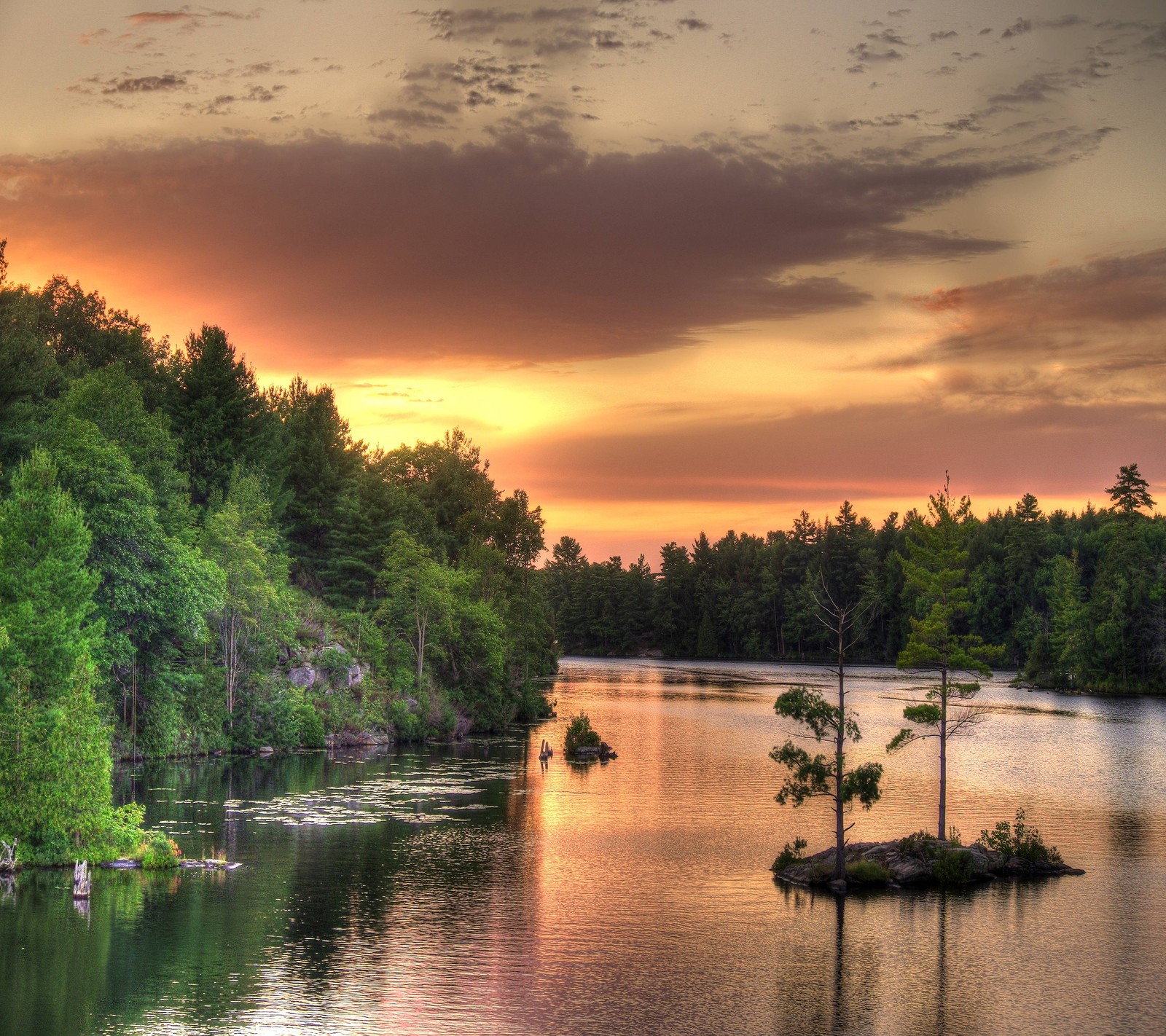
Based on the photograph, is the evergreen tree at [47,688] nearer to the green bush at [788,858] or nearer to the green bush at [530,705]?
the green bush at [788,858]

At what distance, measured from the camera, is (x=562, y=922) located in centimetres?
4178

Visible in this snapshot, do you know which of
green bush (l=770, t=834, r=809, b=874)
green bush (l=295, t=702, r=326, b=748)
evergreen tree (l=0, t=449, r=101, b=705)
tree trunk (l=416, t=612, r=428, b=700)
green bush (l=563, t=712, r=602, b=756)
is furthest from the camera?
tree trunk (l=416, t=612, r=428, b=700)

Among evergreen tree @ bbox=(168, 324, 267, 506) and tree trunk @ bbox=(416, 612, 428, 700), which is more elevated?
evergreen tree @ bbox=(168, 324, 267, 506)

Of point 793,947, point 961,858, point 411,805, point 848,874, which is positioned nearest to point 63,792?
point 411,805

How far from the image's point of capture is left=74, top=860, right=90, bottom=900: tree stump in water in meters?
41.2

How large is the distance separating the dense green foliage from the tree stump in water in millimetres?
2825

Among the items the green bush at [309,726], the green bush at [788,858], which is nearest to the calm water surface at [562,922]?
the green bush at [788,858]

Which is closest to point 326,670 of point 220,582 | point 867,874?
point 220,582

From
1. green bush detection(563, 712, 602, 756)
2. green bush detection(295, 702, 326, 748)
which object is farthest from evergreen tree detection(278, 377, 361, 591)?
green bush detection(563, 712, 602, 756)

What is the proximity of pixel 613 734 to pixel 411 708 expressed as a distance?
19.3m

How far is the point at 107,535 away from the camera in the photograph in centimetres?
6969

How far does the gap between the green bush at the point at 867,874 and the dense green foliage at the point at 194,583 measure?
3127 centimetres

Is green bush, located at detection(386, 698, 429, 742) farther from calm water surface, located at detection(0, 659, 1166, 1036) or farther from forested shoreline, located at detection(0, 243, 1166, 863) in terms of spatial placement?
calm water surface, located at detection(0, 659, 1166, 1036)

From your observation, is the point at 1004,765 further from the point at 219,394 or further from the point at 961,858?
the point at 219,394
